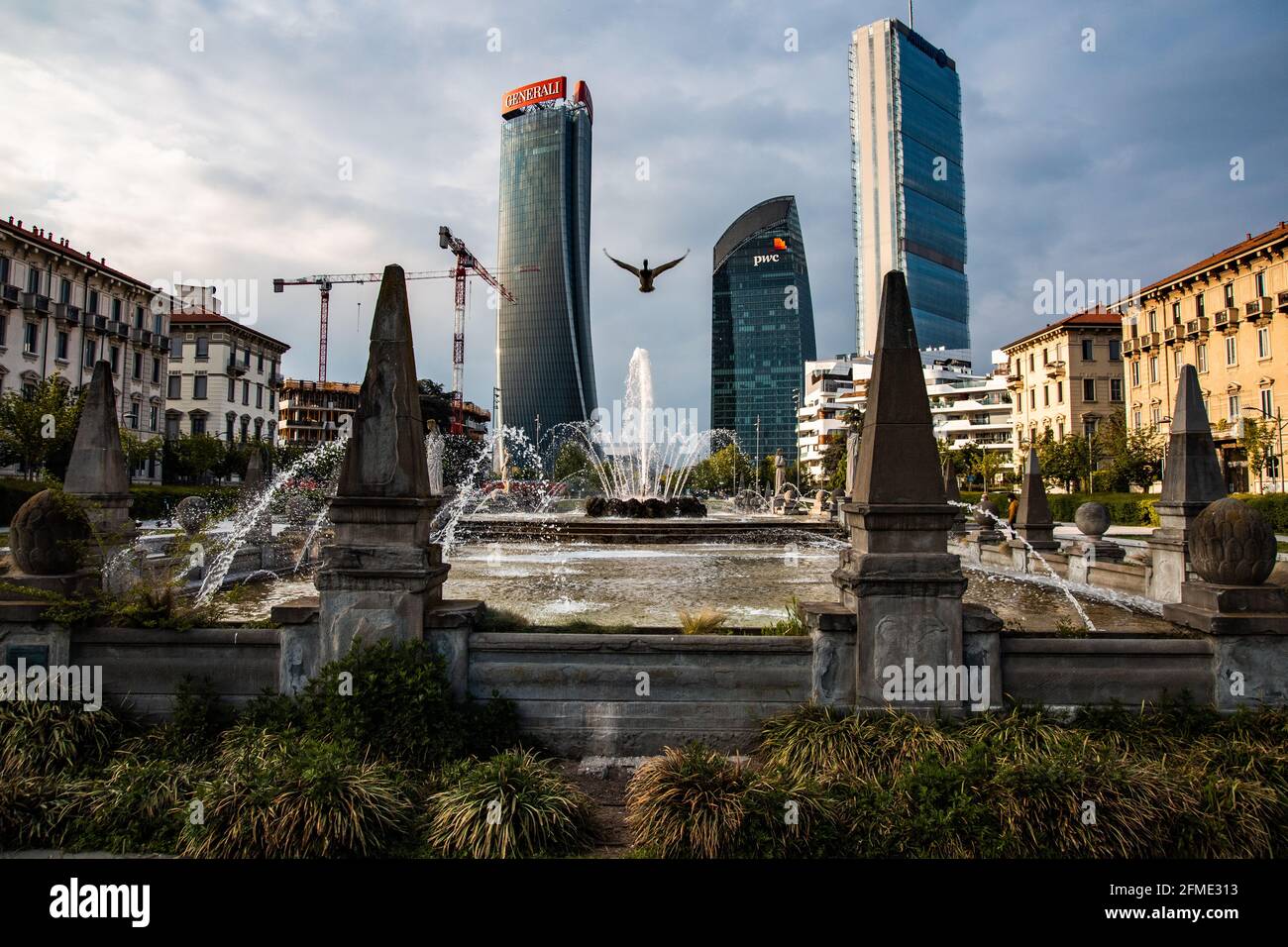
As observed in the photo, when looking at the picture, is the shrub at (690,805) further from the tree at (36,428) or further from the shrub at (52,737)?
the tree at (36,428)

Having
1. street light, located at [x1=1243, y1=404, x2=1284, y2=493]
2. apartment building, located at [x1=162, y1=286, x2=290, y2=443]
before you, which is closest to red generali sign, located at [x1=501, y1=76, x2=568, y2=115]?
apartment building, located at [x1=162, y1=286, x2=290, y2=443]

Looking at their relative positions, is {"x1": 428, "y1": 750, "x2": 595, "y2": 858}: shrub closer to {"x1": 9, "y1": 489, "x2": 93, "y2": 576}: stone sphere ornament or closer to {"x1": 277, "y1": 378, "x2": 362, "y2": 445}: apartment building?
{"x1": 9, "y1": 489, "x2": 93, "y2": 576}: stone sphere ornament

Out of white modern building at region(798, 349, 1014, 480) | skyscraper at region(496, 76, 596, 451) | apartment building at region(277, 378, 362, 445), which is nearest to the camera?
white modern building at region(798, 349, 1014, 480)

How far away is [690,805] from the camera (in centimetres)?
439

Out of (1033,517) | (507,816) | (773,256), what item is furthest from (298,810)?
(773,256)

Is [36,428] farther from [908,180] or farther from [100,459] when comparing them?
[908,180]

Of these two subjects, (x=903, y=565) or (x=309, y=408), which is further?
(x=309, y=408)

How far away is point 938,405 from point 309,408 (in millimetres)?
107688

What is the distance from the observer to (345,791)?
4.50 m

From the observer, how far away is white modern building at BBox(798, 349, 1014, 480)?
322ft

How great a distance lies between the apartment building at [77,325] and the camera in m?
43.6

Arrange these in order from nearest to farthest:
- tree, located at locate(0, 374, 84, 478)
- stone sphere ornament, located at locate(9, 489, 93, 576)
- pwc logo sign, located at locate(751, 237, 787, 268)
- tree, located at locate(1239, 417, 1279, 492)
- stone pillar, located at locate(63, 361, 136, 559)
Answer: stone sphere ornament, located at locate(9, 489, 93, 576), stone pillar, located at locate(63, 361, 136, 559), tree, located at locate(0, 374, 84, 478), tree, located at locate(1239, 417, 1279, 492), pwc logo sign, located at locate(751, 237, 787, 268)

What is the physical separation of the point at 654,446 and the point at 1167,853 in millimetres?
36927

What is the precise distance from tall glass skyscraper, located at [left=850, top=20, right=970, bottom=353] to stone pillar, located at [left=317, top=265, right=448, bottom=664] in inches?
6922
